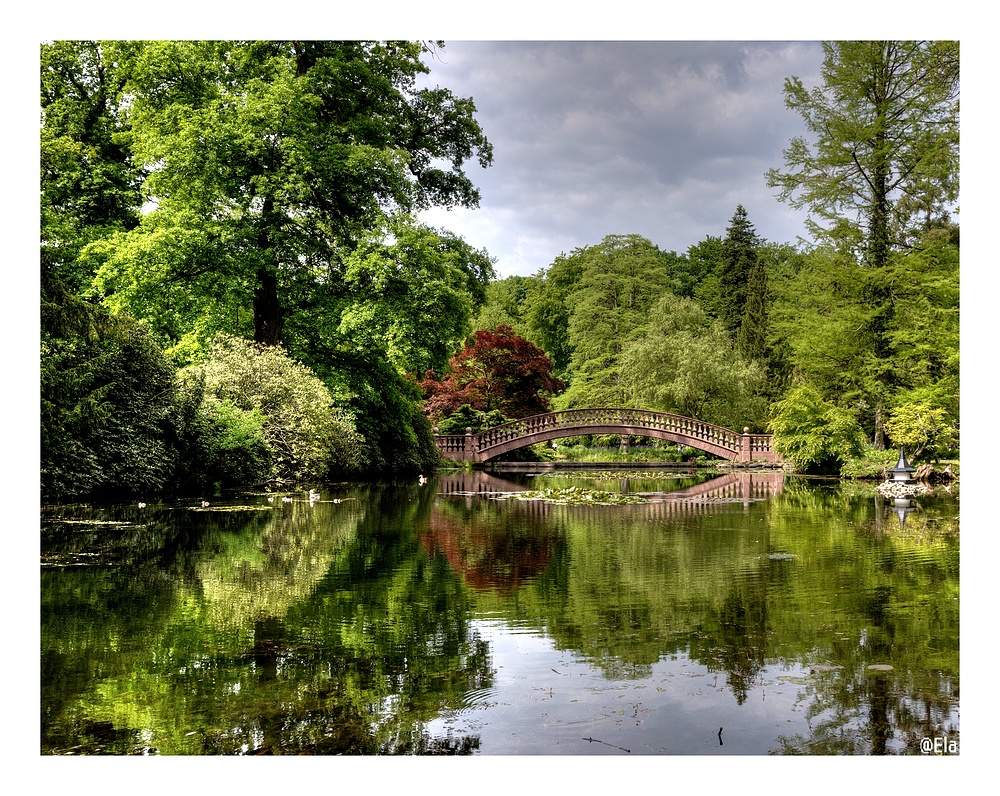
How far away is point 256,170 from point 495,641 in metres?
13.1

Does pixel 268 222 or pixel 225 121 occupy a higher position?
pixel 225 121

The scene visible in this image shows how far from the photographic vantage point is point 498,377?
3125cm

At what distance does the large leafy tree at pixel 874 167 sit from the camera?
1606 cm

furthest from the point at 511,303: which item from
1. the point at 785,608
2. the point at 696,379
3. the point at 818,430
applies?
the point at 785,608

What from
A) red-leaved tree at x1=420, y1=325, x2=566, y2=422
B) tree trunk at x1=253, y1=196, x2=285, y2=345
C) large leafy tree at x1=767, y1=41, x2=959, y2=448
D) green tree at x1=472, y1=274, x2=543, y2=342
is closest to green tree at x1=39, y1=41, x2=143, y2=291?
tree trunk at x1=253, y1=196, x2=285, y2=345

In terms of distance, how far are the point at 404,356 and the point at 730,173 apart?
13.2 meters

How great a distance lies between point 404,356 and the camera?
15.9 metres

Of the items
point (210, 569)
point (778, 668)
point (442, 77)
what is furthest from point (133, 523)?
point (442, 77)

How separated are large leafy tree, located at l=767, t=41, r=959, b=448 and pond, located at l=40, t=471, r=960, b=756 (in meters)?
9.95

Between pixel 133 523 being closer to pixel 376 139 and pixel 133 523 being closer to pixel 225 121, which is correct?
pixel 225 121

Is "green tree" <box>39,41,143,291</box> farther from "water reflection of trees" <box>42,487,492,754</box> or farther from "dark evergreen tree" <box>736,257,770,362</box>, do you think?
"dark evergreen tree" <box>736,257,770,362</box>

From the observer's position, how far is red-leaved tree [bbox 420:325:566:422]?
30500 mm

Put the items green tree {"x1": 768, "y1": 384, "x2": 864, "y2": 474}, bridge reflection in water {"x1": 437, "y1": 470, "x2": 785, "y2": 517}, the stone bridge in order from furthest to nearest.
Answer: the stone bridge
green tree {"x1": 768, "y1": 384, "x2": 864, "y2": 474}
bridge reflection in water {"x1": 437, "y1": 470, "x2": 785, "y2": 517}
